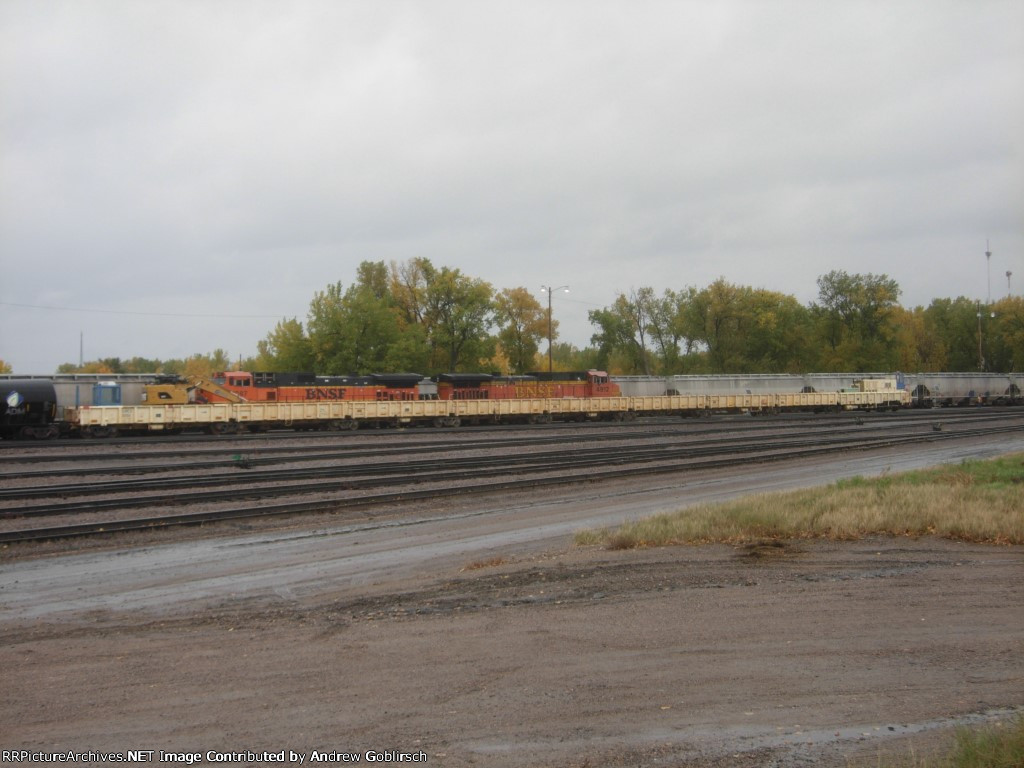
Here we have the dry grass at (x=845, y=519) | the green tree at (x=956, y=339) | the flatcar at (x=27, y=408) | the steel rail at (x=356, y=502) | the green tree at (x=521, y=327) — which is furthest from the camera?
→ the green tree at (x=956, y=339)

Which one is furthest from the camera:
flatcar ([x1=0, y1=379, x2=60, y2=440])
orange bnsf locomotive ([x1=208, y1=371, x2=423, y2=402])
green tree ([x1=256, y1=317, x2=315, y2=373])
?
green tree ([x1=256, y1=317, x2=315, y2=373])

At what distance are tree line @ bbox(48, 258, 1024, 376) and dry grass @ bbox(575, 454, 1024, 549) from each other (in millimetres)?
62387

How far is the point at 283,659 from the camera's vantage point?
28.2 feet

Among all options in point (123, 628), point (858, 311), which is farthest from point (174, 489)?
point (858, 311)

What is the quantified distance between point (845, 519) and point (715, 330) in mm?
85749

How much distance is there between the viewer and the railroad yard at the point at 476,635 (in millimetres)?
6488

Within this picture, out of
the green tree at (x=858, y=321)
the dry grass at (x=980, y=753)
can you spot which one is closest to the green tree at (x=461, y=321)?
the green tree at (x=858, y=321)

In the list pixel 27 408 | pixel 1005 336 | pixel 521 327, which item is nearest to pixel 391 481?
pixel 27 408

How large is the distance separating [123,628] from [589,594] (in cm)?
623

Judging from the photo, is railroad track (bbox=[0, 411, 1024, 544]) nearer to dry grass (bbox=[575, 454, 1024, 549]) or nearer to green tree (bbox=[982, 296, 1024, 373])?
dry grass (bbox=[575, 454, 1024, 549])

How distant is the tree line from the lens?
84.5m

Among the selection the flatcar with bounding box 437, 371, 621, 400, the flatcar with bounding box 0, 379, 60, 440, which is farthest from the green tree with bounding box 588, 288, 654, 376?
the flatcar with bounding box 0, 379, 60, 440

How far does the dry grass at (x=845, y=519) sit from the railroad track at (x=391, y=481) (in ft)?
27.4

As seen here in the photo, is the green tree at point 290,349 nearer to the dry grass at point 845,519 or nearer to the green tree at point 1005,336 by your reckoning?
the dry grass at point 845,519
